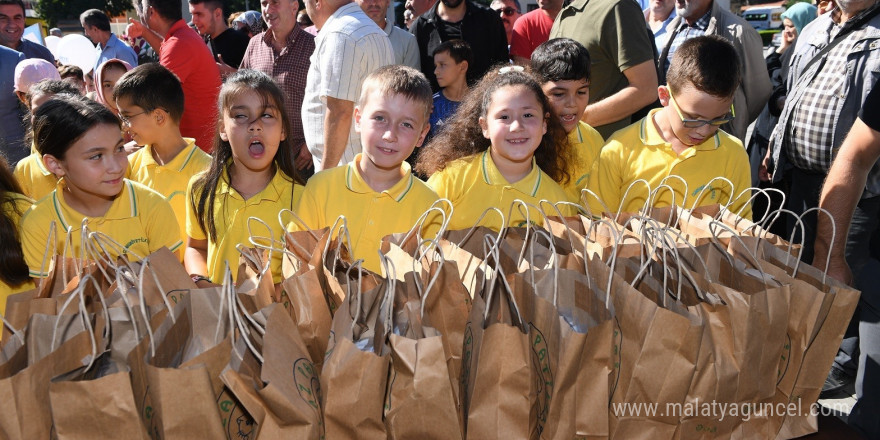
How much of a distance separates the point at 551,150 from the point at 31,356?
2.04m

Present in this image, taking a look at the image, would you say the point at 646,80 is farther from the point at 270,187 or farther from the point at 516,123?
the point at 270,187

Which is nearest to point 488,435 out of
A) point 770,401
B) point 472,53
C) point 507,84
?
point 770,401

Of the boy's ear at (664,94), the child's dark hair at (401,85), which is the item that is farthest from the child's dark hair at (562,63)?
the child's dark hair at (401,85)

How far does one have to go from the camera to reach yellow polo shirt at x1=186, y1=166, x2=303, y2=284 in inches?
100

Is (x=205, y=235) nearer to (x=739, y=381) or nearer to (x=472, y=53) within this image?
(x=739, y=381)

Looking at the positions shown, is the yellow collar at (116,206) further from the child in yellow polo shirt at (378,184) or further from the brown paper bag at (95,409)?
the brown paper bag at (95,409)

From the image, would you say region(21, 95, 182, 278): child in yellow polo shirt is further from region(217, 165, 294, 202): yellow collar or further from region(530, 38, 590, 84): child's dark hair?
region(530, 38, 590, 84): child's dark hair

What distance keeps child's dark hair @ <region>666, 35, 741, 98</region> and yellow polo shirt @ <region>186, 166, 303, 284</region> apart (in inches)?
61.9

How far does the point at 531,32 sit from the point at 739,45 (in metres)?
1.72

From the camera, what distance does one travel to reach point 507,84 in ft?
8.58

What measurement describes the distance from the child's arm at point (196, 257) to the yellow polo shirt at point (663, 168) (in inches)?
62.7

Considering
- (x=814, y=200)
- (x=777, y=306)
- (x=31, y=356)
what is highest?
(x=31, y=356)

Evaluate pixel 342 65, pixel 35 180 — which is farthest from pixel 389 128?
pixel 35 180

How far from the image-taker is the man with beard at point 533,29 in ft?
17.0
